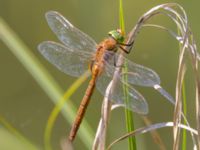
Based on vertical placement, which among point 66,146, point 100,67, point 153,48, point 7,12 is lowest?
point 153,48

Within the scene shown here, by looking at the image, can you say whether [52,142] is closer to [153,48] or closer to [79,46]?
A: [153,48]

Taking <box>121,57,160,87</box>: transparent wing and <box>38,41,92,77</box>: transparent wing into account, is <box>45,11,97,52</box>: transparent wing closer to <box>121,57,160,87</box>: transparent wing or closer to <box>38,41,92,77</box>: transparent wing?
<box>38,41,92,77</box>: transparent wing

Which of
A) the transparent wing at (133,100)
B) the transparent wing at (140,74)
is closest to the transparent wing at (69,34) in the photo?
the transparent wing at (140,74)

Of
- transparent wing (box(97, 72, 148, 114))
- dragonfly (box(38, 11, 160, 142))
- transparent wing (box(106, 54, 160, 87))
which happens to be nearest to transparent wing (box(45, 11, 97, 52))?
dragonfly (box(38, 11, 160, 142))

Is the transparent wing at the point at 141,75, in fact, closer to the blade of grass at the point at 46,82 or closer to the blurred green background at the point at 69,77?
the blade of grass at the point at 46,82

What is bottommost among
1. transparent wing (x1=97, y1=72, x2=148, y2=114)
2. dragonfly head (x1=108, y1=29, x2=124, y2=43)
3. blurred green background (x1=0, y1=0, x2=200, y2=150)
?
blurred green background (x1=0, y1=0, x2=200, y2=150)

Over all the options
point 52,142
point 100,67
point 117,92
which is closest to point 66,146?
point 117,92
